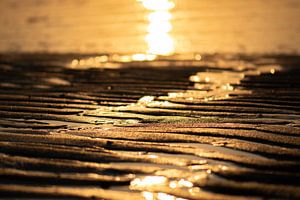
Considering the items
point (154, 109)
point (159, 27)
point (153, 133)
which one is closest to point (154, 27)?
point (159, 27)

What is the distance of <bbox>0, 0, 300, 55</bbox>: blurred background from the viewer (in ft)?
50.3

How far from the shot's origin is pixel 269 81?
Result: 10.3 m

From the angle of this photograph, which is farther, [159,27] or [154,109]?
[159,27]

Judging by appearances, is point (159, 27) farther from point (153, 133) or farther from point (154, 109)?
point (153, 133)

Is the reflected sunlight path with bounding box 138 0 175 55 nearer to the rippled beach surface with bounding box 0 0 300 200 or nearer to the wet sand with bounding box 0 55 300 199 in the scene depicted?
the rippled beach surface with bounding box 0 0 300 200

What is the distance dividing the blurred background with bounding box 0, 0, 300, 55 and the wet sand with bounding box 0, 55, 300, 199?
3.34 m

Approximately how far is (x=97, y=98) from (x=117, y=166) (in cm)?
368

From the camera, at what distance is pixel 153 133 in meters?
6.91

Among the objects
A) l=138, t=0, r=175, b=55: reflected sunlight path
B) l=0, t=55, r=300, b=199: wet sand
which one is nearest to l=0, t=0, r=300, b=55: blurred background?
l=138, t=0, r=175, b=55: reflected sunlight path

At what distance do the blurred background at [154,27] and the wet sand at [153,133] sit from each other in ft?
11.0

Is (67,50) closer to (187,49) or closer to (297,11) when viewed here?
(187,49)

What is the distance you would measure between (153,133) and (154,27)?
38.7 feet

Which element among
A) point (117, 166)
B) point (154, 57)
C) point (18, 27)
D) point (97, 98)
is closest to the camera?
point (117, 166)

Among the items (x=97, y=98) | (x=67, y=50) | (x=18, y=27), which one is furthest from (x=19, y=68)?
(x=18, y=27)
